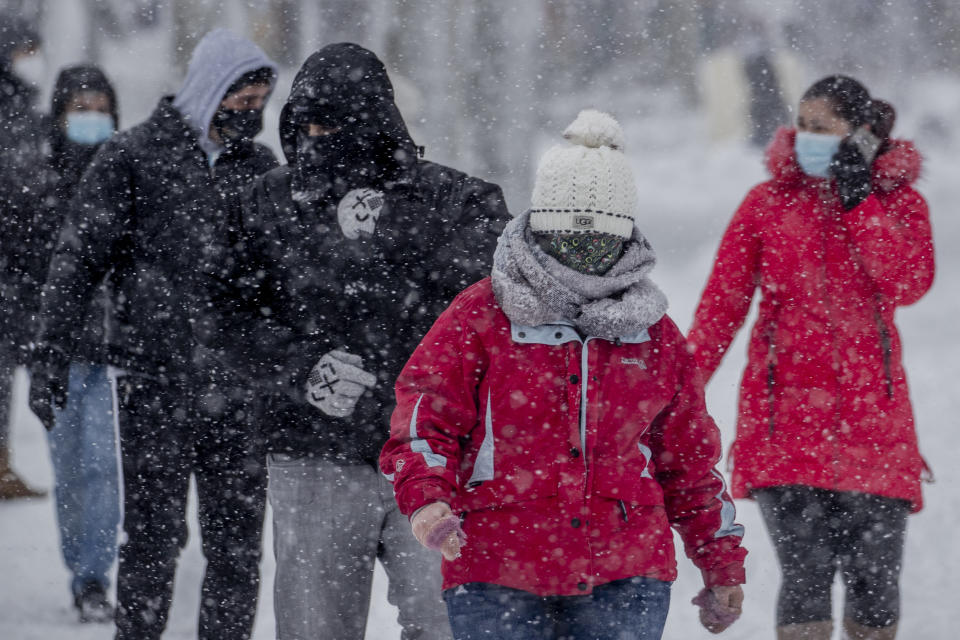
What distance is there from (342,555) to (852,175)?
185 centimetres

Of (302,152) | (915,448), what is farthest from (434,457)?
(915,448)

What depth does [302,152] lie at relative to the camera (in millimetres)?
3250

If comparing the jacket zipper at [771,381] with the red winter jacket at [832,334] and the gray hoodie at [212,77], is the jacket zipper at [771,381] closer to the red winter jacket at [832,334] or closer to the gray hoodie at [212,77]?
the red winter jacket at [832,334]

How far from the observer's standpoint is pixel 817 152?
3.91 m

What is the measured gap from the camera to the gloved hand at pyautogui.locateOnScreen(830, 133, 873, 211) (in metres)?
3.83

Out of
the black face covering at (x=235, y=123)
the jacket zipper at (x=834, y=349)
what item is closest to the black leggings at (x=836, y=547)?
the jacket zipper at (x=834, y=349)

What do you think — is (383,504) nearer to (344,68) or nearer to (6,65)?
(344,68)

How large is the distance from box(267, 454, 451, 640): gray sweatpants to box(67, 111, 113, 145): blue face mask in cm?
254

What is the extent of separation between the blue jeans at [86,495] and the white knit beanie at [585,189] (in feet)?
8.28

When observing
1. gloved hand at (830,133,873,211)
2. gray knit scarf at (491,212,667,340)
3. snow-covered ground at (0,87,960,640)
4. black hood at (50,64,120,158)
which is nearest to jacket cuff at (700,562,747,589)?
gray knit scarf at (491,212,667,340)

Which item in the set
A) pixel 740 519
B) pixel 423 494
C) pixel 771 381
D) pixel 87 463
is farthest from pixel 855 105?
pixel 740 519

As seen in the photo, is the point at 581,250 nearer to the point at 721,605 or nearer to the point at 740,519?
the point at 721,605

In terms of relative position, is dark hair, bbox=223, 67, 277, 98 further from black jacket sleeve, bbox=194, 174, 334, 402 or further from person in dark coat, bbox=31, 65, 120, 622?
black jacket sleeve, bbox=194, 174, 334, 402

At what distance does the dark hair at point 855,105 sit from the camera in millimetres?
3930
